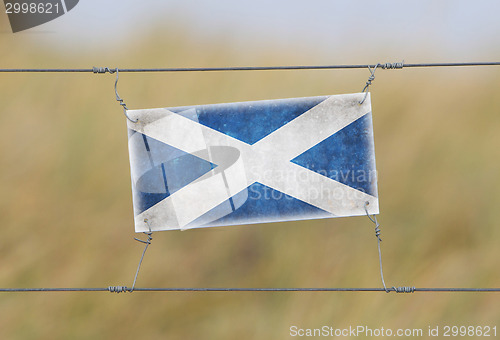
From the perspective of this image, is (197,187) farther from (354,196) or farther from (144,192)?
(354,196)

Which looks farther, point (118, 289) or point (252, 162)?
point (252, 162)

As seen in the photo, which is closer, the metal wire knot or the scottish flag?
the metal wire knot

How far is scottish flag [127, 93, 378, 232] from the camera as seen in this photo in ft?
11.7

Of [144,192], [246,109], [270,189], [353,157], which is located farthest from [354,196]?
[144,192]

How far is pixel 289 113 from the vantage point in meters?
3.61

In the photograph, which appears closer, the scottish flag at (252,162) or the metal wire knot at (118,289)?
the metal wire knot at (118,289)

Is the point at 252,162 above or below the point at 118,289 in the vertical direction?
above

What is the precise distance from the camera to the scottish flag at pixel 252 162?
3.57 meters

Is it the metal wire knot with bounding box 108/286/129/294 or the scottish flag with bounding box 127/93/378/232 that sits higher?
the scottish flag with bounding box 127/93/378/232

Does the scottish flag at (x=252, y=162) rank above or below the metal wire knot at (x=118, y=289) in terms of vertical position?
above

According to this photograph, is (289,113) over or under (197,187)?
over

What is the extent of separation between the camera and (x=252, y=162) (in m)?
3.60

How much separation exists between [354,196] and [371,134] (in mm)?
385

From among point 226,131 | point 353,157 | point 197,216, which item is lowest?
point 197,216
